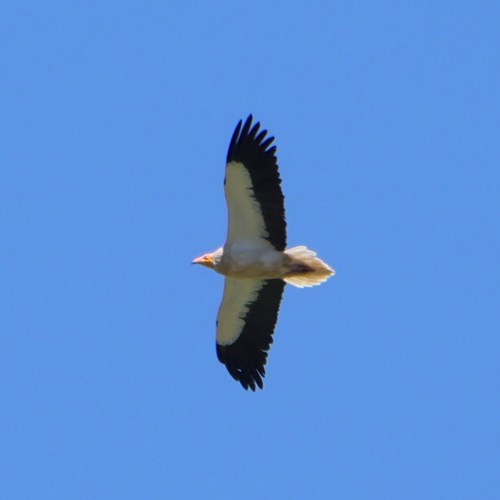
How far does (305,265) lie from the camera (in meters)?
18.2

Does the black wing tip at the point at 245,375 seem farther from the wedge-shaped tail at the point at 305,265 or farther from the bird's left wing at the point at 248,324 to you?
the wedge-shaped tail at the point at 305,265

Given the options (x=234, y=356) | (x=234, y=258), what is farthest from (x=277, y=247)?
(x=234, y=356)

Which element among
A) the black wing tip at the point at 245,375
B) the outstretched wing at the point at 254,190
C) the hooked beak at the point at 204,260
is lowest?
the black wing tip at the point at 245,375

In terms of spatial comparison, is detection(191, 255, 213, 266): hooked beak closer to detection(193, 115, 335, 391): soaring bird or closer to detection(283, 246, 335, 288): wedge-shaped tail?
detection(193, 115, 335, 391): soaring bird

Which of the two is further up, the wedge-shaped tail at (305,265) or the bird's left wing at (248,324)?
the wedge-shaped tail at (305,265)

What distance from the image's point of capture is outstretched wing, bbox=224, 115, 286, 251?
A: 1780cm

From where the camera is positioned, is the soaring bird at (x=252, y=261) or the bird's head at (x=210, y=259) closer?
the soaring bird at (x=252, y=261)

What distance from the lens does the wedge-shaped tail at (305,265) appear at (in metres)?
18.2

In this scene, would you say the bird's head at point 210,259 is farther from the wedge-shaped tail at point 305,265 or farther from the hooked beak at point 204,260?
the wedge-shaped tail at point 305,265

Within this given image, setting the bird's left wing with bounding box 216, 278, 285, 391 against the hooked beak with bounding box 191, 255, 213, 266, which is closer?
the hooked beak with bounding box 191, 255, 213, 266

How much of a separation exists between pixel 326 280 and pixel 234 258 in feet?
3.80

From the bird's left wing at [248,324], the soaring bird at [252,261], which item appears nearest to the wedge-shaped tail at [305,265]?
the soaring bird at [252,261]

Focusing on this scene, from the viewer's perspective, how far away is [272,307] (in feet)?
62.2

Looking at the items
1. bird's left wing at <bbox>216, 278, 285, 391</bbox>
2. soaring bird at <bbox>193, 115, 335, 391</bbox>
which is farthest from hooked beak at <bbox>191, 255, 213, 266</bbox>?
bird's left wing at <bbox>216, 278, 285, 391</bbox>
